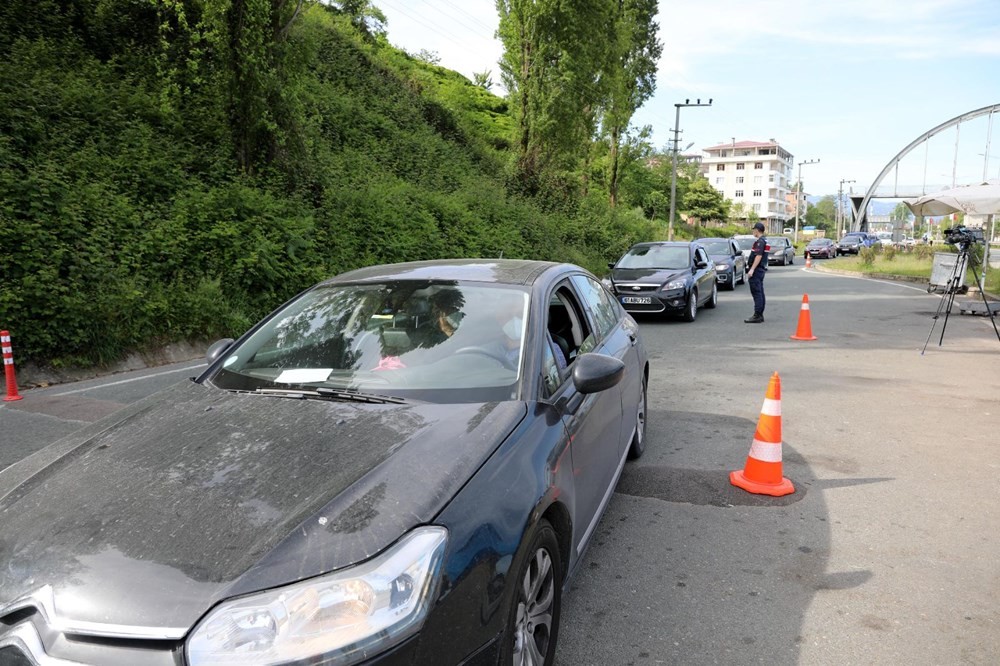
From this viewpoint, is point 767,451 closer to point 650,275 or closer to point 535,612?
point 535,612

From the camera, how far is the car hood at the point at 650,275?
43.7 ft

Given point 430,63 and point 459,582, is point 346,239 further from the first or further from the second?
point 430,63

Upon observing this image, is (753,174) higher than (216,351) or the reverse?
higher

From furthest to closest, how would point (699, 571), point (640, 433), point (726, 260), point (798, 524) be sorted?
point (726, 260)
point (640, 433)
point (798, 524)
point (699, 571)

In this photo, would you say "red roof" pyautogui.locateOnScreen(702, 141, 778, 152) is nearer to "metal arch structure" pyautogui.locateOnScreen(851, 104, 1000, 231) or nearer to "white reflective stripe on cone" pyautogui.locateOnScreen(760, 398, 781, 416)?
"metal arch structure" pyautogui.locateOnScreen(851, 104, 1000, 231)

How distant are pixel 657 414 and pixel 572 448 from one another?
393 cm

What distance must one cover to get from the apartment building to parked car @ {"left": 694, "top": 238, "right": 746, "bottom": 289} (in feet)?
395

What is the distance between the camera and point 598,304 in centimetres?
450

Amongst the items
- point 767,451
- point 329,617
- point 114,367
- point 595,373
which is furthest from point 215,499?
point 114,367

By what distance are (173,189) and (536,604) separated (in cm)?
1075

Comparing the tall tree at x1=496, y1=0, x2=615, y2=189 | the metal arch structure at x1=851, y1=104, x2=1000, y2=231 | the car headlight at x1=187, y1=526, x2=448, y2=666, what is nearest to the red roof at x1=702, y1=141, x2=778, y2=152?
the metal arch structure at x1=851, y1=104, x2=1000, y2=231

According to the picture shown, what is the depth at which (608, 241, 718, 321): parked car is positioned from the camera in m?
13.1

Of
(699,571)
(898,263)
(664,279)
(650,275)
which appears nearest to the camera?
(699,571)

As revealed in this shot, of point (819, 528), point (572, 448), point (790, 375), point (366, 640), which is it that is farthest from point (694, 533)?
point (790, 375)
